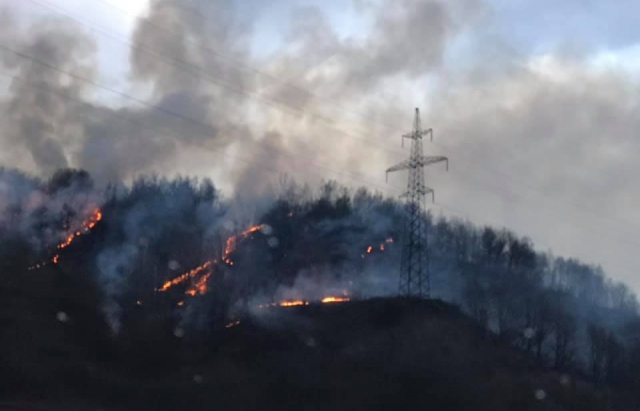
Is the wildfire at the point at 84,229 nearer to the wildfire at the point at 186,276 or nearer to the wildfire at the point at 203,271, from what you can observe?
the wildfire at the point at 186,276

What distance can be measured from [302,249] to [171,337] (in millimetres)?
31775

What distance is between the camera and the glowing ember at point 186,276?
54659mm

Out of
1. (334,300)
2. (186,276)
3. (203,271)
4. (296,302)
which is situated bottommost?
(296,302)

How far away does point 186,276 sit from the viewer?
58812mm

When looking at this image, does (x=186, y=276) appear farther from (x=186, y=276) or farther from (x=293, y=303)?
(x=293, y=303)

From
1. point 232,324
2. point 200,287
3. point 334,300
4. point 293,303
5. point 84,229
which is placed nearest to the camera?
point 232,324

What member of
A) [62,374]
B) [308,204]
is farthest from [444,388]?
[308,204]

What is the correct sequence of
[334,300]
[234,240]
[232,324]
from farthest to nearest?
1. [234,240]
2. [334,300]
3. [232,324]

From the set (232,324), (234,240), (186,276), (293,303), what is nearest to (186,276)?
(186,276)

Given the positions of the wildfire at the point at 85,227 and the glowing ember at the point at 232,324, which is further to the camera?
the wildfire at the point at 85,227

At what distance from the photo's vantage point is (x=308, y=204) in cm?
8262

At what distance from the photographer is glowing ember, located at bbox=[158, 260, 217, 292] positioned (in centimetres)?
5466

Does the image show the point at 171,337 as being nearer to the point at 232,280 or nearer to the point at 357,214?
the point at 232,280

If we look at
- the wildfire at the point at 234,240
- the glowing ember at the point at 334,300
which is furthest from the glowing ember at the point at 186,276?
the glowing ember at the point at 334,300
